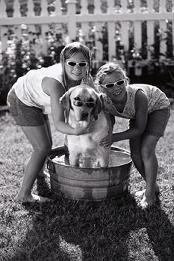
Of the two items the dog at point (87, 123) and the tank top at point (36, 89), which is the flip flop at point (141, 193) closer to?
the dog at point (87, 123)

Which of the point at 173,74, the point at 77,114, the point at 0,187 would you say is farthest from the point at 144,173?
the point at 173,74

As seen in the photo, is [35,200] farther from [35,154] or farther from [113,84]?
→ [113,84]

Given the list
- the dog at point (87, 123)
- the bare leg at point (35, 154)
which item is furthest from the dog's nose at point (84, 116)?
the bare leg at point (35, 154)

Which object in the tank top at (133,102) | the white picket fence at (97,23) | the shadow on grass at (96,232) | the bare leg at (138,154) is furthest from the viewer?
the white picket fence at (97,23)

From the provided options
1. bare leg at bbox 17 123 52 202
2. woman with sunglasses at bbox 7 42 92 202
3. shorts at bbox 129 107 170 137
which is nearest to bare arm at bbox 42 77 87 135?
woman with sunglasses at bbox 7 42 92 202

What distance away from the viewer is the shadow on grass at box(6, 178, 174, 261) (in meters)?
2.94

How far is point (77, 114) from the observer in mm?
3197

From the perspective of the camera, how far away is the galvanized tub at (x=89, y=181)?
347 centimetres

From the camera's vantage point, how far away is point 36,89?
357cm

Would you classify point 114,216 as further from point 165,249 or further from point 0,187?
point 0,187

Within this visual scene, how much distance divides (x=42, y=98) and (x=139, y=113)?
2.42 ft

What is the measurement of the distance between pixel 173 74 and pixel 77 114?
4.68 meters

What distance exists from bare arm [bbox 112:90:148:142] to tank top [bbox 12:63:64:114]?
59 cm

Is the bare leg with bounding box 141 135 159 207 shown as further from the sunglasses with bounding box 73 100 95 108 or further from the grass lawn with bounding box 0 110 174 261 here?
the sunglasses with bounding box 73 100 95 108
